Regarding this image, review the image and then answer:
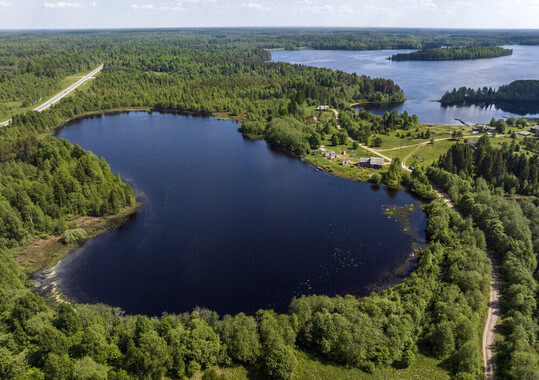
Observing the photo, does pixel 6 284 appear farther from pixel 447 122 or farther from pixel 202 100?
pixel 447 122

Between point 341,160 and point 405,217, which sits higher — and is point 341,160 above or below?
above

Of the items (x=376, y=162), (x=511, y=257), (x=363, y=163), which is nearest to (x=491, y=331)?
(x=511, y=257)

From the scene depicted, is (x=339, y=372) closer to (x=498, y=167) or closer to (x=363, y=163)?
(x=363, y=163)

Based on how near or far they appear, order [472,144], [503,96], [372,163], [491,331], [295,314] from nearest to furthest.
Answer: [295,314]
[491,331]
[372,163]
[472,144]
[503,96]

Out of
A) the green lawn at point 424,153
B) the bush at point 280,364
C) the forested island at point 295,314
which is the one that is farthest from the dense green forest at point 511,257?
the bush at point 280,364

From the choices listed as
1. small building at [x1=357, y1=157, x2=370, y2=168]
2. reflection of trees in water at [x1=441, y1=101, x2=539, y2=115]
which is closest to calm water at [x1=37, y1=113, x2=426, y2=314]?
small building at [x1=357, y1=157, x2=370, y2=168]

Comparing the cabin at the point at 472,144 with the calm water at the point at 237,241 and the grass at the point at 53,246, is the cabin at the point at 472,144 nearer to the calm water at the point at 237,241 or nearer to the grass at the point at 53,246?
the calm water at the point at 237,241

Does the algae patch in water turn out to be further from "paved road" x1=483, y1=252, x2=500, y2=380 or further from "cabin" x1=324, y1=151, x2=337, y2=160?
"cabin" x1=324, y1=151, x2=337, y2=160
